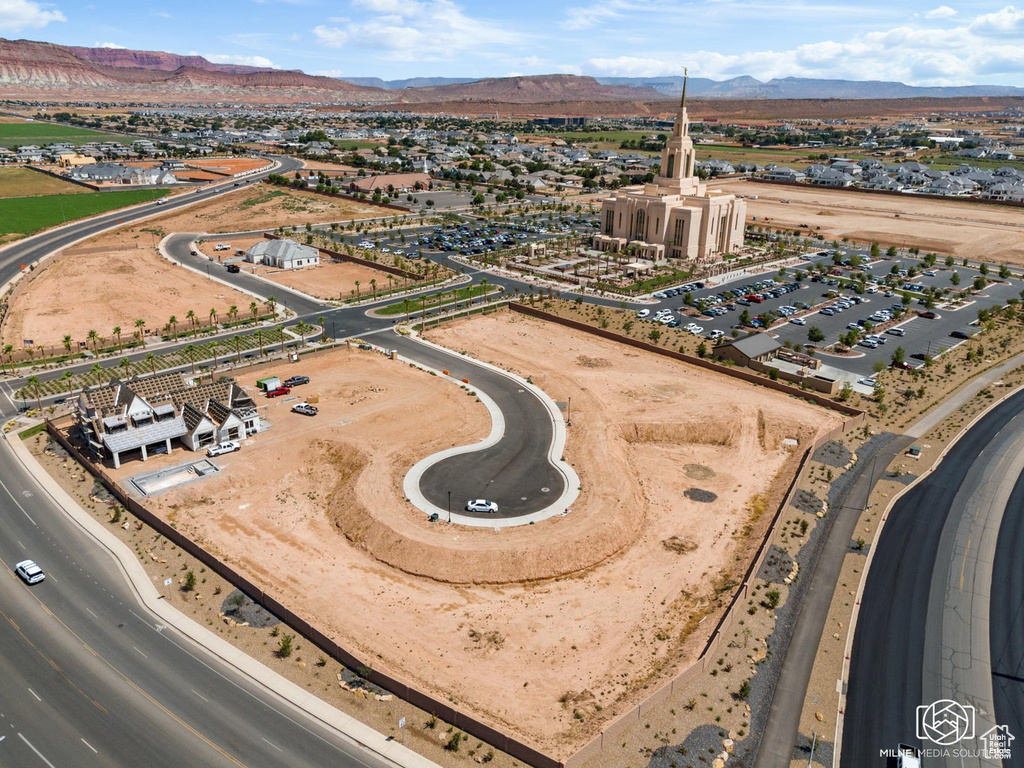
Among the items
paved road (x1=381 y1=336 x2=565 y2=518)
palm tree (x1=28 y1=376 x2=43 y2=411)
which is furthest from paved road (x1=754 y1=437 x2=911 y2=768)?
palm tree (x1=28 y1=376 x2=43 y2=411)

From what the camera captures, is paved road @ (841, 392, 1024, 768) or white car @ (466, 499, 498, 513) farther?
white car @ (466, 499, 498, 513)

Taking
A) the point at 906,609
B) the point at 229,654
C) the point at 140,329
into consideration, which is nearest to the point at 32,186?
the point at 140,329

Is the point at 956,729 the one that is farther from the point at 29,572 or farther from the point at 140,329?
the point at 140,329

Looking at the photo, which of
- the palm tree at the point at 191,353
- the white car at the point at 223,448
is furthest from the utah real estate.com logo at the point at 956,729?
the palm tree at the point at 191,353

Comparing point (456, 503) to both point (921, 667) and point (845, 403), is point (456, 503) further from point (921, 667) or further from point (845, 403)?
point (845, 403)

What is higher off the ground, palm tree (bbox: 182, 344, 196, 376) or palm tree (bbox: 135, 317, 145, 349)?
palm tree (bbox: 135, 317, 145, 349)

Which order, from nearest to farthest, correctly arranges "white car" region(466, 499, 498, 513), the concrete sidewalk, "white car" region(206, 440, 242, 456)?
the concrete sidewalk, "white car" region(466, 499, 498, 513), "white car" region(206, 440, 242, 456)

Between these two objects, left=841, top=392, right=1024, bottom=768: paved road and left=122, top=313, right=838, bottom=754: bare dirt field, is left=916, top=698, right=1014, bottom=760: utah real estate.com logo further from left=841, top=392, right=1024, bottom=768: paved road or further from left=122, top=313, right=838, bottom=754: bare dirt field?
left=122, top=313, right=838, bottom=754: bare dirt field
